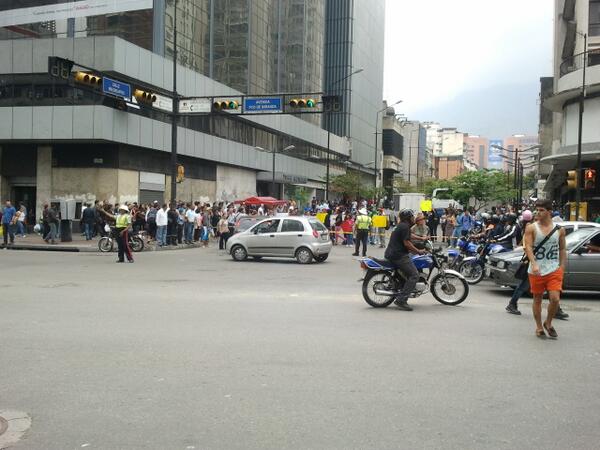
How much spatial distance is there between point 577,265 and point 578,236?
68 cm

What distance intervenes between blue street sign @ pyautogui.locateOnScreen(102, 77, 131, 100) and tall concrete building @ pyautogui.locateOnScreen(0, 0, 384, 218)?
0.72 m

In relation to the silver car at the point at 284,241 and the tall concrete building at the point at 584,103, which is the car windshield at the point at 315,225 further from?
the tall concrete building at the point at 584,103

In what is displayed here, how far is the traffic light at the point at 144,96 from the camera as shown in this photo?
71.5 feet

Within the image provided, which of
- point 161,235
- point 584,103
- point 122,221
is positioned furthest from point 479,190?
point 122,221

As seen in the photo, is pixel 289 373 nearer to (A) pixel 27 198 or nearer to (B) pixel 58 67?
(B) pixel 58 67

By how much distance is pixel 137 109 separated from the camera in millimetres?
32781

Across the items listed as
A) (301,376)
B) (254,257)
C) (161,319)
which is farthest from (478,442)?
(254,257)

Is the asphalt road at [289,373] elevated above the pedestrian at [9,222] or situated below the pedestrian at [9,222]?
below

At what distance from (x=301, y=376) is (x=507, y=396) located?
1856mm

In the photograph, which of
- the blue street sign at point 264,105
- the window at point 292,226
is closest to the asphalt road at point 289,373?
the window at point 292,226

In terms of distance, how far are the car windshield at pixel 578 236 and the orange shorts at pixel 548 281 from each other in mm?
4399

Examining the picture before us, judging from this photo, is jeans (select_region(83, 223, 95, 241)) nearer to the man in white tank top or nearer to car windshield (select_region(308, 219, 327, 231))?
car windshield (select_region(308, 219, 327, 231))

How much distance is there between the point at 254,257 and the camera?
20.2 meters

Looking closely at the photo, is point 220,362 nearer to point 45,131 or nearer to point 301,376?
point 301,376
